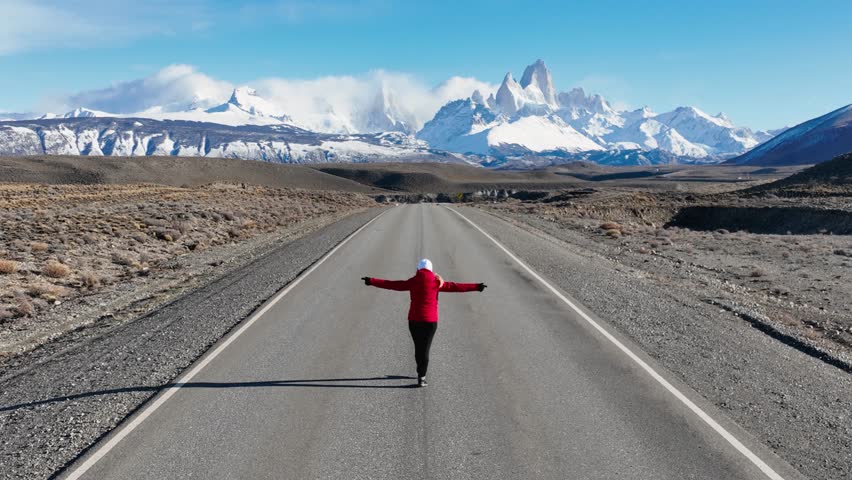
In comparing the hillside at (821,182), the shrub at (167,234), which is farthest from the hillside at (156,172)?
the shrub at (167,234)

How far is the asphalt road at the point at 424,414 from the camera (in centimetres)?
604

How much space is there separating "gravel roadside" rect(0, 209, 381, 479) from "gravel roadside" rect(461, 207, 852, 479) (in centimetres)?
692

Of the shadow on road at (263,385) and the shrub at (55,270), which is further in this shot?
the shrub at (55,270)

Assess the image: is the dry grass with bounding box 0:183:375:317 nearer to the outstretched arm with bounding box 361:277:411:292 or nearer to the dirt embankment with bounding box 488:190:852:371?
A: the outstretched arm with bounding box 361:277:411:292

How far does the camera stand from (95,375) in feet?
29.2

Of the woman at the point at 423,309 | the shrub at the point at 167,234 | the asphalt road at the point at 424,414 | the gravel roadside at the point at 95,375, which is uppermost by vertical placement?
the woman at the point at 423,309

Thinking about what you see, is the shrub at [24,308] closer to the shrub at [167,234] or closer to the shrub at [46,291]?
the shrub at [46,291]

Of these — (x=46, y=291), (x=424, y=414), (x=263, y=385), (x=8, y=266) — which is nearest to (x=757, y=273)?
(x=424, y=414)

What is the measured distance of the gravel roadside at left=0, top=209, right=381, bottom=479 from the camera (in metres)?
6.59

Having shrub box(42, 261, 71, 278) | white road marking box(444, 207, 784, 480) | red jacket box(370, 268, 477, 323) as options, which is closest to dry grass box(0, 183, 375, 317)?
shrub box(42, 261, 71, 278)

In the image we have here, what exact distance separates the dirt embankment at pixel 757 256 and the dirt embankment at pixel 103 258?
13251mm

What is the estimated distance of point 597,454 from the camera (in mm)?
6285

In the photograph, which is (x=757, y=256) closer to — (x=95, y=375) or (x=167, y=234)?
(x=95, y=375)

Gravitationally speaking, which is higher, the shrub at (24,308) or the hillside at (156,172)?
the hillside at (156,172)
